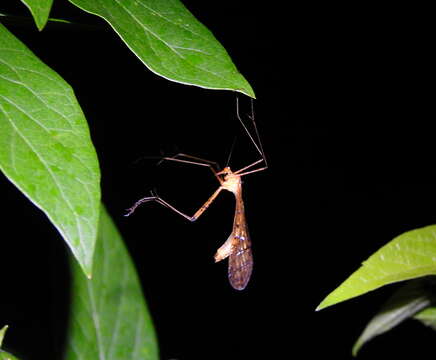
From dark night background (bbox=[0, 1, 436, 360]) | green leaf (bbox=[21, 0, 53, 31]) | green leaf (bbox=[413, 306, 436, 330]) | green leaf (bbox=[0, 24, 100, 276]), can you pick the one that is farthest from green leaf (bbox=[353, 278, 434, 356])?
dark night background (bbox=[0, 1, 436, 360])

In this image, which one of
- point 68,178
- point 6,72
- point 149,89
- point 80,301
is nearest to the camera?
point 68,178

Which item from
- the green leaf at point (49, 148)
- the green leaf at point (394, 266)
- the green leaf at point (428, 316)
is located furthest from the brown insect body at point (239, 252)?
the green leaf at point (49, 148)

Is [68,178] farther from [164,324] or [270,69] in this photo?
[164,324]

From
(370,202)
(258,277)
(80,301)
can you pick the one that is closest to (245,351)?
(258,277)

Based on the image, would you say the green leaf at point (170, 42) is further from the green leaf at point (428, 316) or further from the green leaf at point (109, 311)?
the green leaf at point (428, 316)

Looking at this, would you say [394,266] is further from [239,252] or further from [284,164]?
[284,164]

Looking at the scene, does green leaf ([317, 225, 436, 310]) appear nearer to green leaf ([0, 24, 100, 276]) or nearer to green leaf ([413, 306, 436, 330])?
green leaf ([413, 306, 436, 330])
